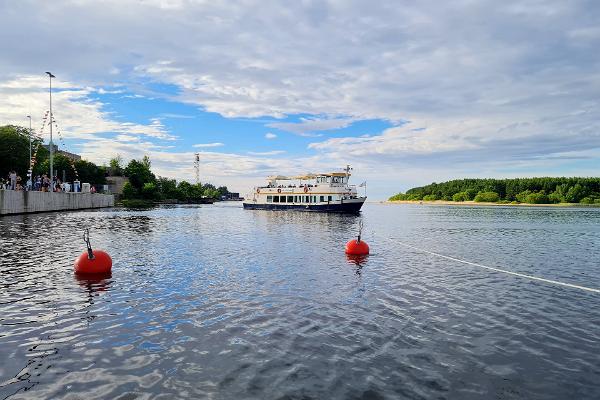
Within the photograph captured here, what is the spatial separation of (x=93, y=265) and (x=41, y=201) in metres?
64.3

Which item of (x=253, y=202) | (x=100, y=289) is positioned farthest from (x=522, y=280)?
(x=253, y=202)

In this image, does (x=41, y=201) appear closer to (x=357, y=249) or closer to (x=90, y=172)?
(x=357, y=249)

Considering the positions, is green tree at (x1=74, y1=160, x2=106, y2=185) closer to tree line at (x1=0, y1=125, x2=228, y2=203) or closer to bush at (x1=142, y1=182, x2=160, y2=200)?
tree line at (x1=0, y1=125, x2=228, y2=203)

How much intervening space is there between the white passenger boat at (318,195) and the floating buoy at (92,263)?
7746cm

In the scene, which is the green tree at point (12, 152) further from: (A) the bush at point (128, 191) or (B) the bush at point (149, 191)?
(B) the bush at point (149, 191)

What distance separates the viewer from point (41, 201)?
7588 centimetres

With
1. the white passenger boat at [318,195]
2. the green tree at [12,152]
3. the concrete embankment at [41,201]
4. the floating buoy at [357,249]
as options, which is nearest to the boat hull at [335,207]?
the white passenger boat at [318,195]

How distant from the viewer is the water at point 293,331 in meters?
9.87

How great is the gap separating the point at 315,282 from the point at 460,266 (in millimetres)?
11096

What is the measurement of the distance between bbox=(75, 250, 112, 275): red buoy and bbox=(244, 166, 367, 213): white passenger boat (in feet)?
254

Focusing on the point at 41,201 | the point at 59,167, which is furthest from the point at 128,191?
the point at 41,201

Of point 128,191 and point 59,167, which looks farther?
point 128,191

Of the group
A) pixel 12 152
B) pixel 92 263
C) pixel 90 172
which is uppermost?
pixel 12 152

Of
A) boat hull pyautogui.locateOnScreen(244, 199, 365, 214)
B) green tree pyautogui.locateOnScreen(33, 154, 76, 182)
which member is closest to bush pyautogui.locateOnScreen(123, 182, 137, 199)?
green tree pyautogui.locateOnScreen(33, 154, 76, 182)
